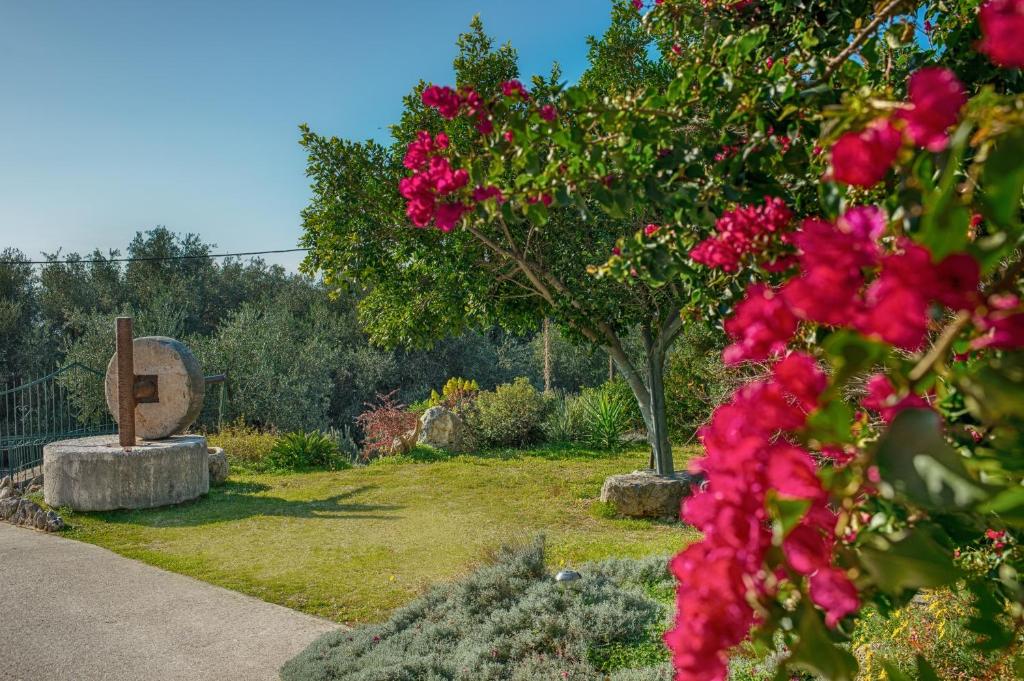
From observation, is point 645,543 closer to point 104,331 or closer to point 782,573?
point 782,573

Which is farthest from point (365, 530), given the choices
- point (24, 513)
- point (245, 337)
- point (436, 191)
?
point (245, 337)

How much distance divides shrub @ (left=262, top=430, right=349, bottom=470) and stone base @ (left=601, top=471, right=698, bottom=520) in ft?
19.7

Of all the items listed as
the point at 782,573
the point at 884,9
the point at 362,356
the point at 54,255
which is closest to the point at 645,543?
the point at 884,9

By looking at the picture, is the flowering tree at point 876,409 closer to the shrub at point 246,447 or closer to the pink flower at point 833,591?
the pink flower at point 833,591

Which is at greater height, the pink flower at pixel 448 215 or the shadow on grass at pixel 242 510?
the pink flower at pixel 448 215

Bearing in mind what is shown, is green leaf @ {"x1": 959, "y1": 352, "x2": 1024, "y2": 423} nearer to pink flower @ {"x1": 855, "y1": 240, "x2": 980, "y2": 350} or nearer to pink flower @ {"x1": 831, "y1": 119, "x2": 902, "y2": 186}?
pink flower @ {"x1": 855, "y1": 240, "x2": 980, "y2": 350}

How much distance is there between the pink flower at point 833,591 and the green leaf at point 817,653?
0.02 meters

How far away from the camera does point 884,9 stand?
1679mm

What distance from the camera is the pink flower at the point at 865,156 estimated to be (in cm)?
73

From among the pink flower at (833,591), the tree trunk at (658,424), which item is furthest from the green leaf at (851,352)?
the tree trunk at (658,424)

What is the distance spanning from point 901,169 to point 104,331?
18.4m

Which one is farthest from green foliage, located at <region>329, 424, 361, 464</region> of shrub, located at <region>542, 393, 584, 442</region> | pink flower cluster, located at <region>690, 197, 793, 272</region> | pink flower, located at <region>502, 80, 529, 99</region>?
pink flower cluster, located at <region>690, 197, 793, 272</region>

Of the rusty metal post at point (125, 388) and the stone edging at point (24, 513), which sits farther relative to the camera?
the rusty metal post at point (125, 388)

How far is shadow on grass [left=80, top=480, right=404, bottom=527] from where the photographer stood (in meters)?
8.31
